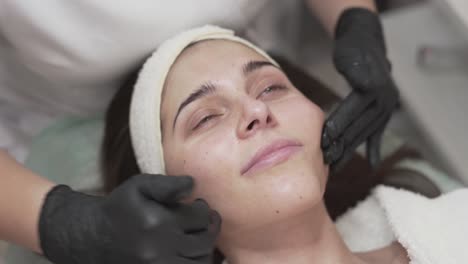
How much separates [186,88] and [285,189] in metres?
0.26

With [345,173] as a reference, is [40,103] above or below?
above

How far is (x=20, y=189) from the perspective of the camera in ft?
3.54

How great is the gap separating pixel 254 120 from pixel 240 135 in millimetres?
35

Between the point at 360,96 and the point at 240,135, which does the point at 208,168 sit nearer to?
the point at 240,135

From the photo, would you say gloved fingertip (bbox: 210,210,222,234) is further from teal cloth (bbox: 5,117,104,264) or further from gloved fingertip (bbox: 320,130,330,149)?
teal cloth (bbox: 5,117,104,264)

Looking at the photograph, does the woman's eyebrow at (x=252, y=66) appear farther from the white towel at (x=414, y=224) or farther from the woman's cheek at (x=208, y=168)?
the white towel at (x=414, y=224)

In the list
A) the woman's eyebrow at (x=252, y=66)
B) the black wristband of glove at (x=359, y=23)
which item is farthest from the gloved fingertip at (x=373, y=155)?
the woman's eyebrow at (x=252, y=66)

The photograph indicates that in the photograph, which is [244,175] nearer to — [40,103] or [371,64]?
[371,64]

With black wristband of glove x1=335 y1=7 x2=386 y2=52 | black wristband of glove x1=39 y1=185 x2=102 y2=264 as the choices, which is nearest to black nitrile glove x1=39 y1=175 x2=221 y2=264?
black wristband of glove x1=39 y1=185 x2=102 y2=264

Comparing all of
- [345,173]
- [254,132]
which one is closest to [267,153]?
[254,132]

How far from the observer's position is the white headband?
117 centimetres

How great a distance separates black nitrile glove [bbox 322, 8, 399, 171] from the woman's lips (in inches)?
4.1

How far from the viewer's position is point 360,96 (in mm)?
1254

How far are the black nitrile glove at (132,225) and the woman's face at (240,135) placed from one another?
0.06 m
